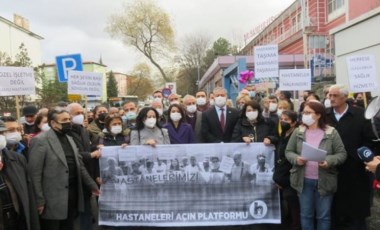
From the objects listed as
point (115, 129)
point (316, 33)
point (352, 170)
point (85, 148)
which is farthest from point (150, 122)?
point (316, 33)

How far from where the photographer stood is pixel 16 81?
783cm

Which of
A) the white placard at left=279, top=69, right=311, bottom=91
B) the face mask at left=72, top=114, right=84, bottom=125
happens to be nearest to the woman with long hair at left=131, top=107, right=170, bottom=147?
the face mask at left=72, top=114, right=84, bottom=125

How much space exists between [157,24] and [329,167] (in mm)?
43235

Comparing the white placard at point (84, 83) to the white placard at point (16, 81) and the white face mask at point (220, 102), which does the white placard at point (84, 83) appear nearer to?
the white placard at point (16, 81)

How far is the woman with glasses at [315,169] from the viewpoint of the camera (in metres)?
4.99

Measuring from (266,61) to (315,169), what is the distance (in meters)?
5.02

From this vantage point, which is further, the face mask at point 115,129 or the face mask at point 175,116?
the face mask at point 175,116

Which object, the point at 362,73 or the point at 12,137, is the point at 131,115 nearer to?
the point at 12,137

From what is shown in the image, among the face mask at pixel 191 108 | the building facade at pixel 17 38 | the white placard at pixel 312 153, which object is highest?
the building facade at pixel 17 38

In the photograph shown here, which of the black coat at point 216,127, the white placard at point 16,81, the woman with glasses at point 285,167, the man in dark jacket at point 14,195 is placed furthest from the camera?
the white placard at point 16,81

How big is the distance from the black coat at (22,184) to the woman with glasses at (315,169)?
2916 mm

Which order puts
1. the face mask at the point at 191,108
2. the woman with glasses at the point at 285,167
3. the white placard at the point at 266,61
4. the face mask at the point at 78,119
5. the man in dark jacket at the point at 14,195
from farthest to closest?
the white placard at the point at 266,61 < the face mask at the point at 191,108 < the face mask at the point at 78,119 < the woman with glasses at the point at 285,167 < the man in dark jacket at the point at 14,195

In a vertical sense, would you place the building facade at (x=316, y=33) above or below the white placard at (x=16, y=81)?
above

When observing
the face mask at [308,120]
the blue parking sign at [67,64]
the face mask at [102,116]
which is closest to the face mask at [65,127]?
the face mask at [102,116]
